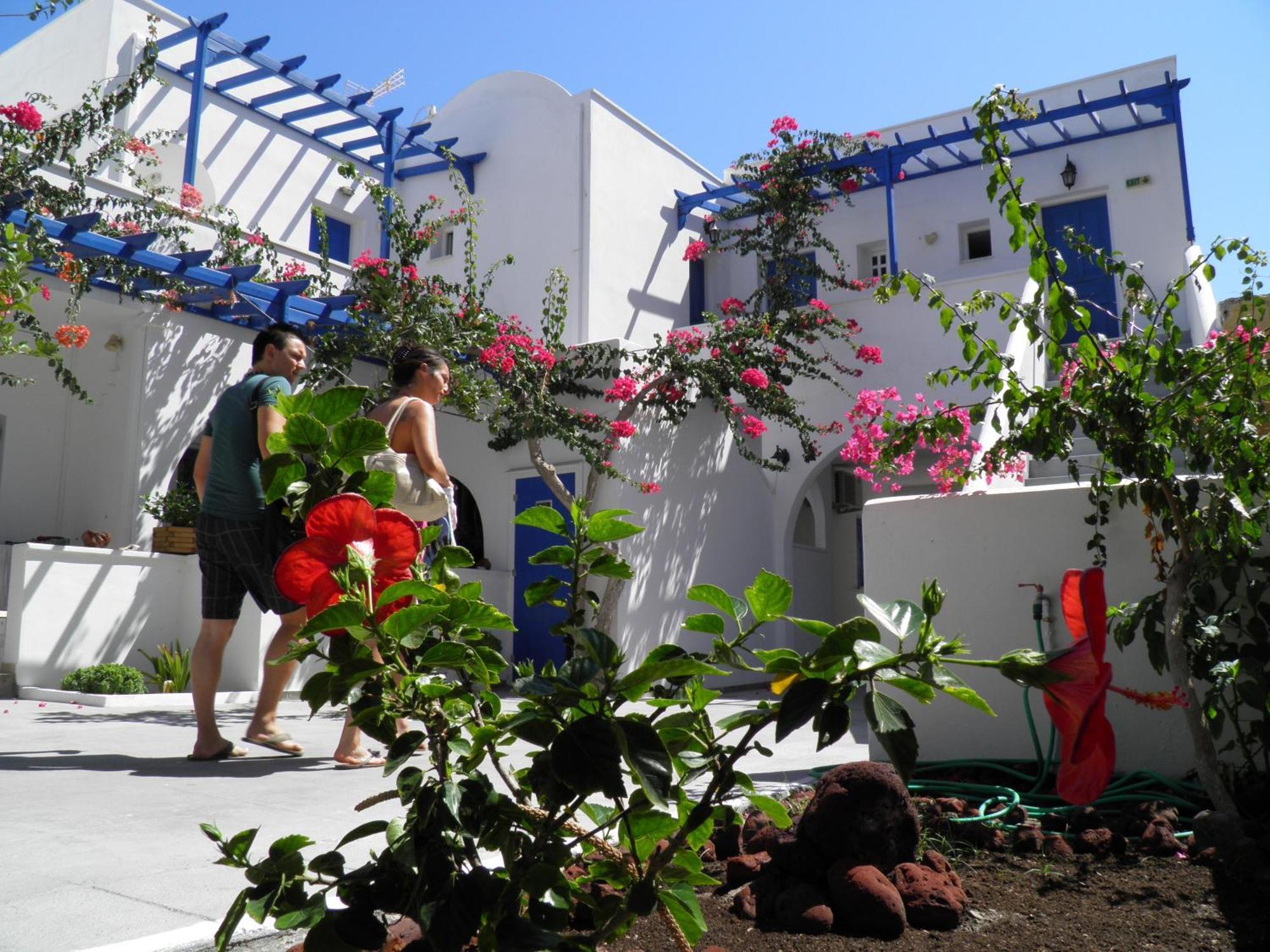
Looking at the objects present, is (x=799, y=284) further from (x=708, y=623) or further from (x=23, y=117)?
(x=708, y=623)

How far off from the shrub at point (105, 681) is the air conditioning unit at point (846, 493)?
885 centimetres

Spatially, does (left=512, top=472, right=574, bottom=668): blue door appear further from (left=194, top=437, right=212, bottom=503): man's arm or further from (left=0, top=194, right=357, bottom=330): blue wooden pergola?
(left=194, top=437, right=212, bottom=503): man's arm

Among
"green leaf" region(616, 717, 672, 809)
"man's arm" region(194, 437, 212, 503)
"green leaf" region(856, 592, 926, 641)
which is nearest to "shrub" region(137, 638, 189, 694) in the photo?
"man's arm" region(194, 437, 212, 503)

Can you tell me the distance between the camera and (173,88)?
12.0 m

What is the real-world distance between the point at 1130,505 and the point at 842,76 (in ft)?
11.7

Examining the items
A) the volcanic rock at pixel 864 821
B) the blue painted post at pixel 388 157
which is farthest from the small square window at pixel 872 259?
the volcanic rock at pixel 864 821

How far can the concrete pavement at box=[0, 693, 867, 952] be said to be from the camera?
74.0 inches

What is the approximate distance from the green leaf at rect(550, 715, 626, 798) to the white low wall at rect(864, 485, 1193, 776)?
9.64 feet

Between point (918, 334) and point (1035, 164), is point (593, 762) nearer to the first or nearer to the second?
point (918, 334)

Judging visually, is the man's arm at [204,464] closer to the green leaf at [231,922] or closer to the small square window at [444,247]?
the green leaf at [231,922]

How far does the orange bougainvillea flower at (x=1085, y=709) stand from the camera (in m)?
0.91

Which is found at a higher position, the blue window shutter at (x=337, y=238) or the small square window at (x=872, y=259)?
the blue window shutter at (x=337, y=238)

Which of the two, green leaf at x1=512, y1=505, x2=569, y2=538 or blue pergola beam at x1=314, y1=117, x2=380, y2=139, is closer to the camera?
green leaf at x1=512, y1=505, x2=569, y2=538

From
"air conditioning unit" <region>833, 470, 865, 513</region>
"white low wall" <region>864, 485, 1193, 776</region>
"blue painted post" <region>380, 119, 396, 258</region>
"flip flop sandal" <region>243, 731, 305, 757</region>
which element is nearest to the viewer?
"white low wall" <region>864, 485, 1193, 776</region>
